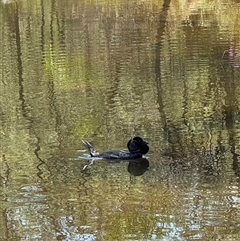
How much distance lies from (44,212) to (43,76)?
31.7ft

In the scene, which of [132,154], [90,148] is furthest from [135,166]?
[90,148]

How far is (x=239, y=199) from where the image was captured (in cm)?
944

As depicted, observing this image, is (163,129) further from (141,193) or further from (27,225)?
(27,225)

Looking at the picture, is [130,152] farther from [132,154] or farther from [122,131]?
[122,131]

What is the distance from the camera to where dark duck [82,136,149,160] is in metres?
11.3

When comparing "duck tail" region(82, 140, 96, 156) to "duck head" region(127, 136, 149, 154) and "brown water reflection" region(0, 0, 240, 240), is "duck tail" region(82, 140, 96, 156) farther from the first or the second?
"duck head" region(127, 136, 149, 154)

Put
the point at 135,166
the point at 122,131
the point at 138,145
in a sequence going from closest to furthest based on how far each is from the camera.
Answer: the point at 135,166 → the point at 138,145 → the point at 122,131

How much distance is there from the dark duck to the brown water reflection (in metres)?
0.14

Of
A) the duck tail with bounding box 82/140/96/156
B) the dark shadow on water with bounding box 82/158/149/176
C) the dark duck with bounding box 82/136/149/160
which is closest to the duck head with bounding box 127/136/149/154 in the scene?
the dark duck with bounding box 82/136/149/160

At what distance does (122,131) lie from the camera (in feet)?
42.1

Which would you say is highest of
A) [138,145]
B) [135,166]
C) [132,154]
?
[138,145]

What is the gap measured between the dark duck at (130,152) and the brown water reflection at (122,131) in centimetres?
14

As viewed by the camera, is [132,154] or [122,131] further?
[122,131]

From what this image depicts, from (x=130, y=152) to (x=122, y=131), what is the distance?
1428 millimetres
